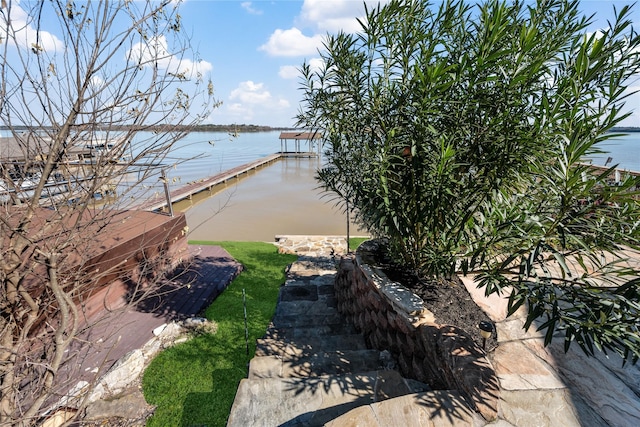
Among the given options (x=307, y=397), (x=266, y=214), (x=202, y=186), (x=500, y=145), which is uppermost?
(x=500, y=145)

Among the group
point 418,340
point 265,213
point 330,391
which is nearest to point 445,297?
point 418,340

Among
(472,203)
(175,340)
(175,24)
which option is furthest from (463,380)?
(175,340)

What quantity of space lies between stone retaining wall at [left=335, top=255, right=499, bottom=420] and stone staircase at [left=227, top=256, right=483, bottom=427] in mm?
171

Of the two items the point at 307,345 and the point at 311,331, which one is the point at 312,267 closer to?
the point at 311,331

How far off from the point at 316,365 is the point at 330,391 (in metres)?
0.92

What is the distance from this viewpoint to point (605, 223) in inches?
90.7

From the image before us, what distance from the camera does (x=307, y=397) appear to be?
252 cm

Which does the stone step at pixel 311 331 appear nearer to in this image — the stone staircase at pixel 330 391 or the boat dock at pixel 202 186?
the stone staircase at pixel 330 391

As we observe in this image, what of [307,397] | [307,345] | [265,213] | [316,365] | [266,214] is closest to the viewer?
[307,397]

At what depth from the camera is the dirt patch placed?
126 inches

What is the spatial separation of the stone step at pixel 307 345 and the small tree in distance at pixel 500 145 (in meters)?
1.53

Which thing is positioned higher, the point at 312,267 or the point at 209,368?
the point at 209,368

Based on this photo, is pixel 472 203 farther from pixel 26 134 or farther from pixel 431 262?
pixel 26 134

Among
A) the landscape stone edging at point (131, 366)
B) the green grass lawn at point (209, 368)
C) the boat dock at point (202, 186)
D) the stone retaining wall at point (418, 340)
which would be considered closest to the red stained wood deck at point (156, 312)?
the landscape stone edging at point (131, 366)
